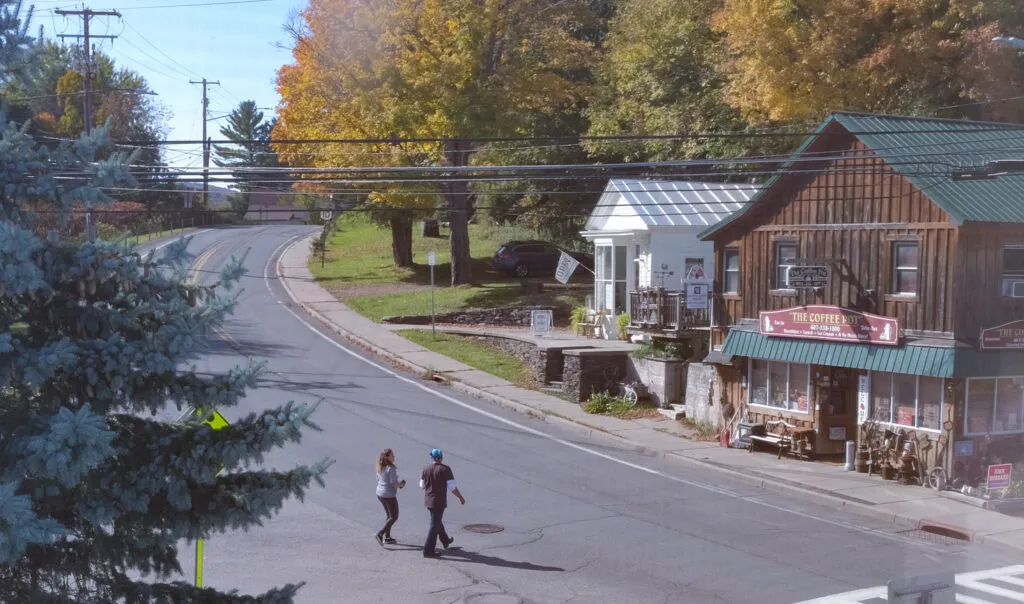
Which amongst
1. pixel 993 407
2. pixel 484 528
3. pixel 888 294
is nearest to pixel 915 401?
pixel 993 407

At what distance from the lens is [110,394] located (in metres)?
7.02

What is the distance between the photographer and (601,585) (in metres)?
13.2

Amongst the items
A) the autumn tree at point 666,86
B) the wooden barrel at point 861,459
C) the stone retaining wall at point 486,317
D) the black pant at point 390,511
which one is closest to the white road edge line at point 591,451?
the wooden barrel at point 861,459

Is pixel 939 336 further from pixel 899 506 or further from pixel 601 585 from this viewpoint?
pixel 601 585

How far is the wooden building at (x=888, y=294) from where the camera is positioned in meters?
20.1

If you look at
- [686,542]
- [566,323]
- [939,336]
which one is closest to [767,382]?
[939,336]

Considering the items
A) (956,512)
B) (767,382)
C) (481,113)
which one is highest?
(481,113)

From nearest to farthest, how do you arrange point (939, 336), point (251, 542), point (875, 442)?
point (251, 542), point (939, 336), point (875, 442)

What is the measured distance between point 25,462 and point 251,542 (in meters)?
9.01

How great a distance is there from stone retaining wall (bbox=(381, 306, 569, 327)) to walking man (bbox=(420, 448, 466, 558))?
24.3 m

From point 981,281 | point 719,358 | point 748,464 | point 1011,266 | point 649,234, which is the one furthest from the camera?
point 649,234

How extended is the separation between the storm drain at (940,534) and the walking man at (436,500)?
7.81 meters

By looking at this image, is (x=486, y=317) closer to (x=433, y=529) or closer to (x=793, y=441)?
(x=793, y=441)

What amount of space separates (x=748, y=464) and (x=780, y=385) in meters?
2.83
